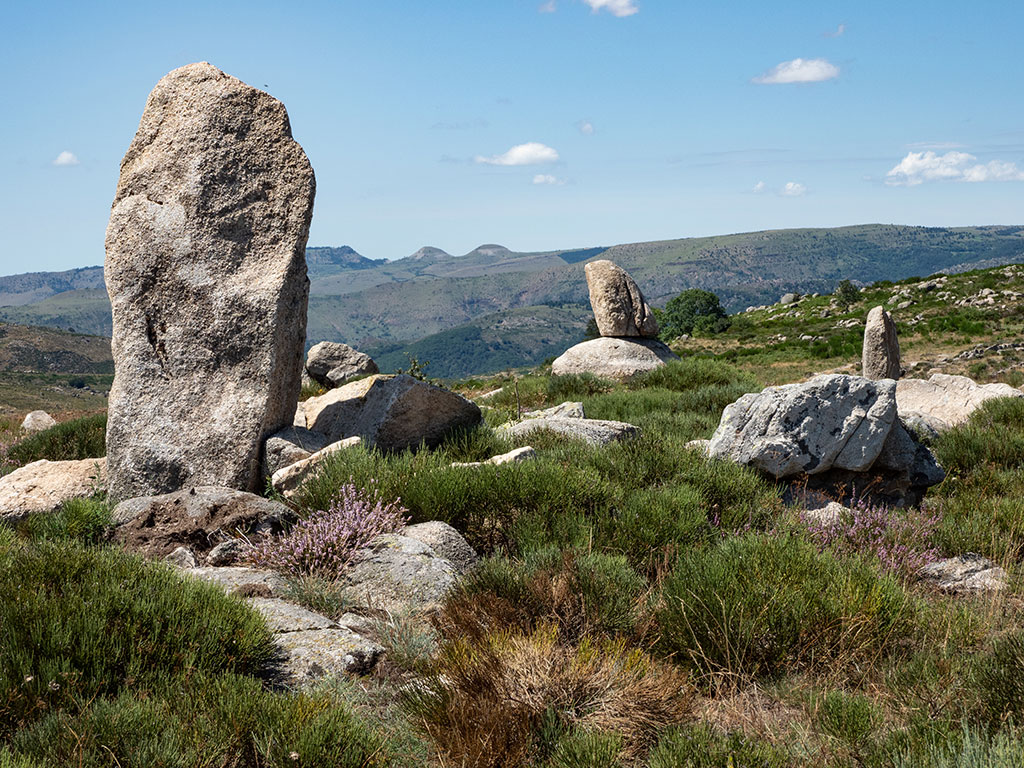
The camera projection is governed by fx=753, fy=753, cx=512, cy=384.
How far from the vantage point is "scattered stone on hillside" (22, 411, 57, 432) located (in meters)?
18.0

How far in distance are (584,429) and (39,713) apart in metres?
7.53

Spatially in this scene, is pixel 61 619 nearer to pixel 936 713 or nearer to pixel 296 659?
pixel 296 659

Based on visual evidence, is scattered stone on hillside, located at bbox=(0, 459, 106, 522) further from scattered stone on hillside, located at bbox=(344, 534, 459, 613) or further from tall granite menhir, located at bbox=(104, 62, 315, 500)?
scattered stone on hillside, located at bbox=(344, 534, 459, 613)

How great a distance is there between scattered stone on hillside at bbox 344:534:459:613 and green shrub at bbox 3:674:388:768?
6.09ft

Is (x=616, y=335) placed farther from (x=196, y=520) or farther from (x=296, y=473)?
(x=196, y=520)

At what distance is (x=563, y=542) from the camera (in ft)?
21.0

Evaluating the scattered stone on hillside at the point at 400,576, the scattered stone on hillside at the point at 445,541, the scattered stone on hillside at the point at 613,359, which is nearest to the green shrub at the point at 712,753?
the scattered stone on hillside at the point at 400,576

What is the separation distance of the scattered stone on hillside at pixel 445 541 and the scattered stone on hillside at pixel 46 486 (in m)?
4.56

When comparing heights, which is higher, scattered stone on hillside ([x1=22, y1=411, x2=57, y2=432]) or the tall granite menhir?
the tall granite menhir

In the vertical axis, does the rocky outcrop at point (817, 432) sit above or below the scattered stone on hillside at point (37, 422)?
above

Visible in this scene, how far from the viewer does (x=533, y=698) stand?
13.0 feet

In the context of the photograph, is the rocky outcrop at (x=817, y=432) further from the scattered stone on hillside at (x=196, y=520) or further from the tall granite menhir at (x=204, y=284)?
the tall granite menhir at (x=204, y=284)

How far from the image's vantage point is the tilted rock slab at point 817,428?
816 cm

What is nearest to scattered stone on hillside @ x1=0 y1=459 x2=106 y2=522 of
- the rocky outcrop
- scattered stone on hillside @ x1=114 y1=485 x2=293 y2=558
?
scattered stone on hillside @ x1=114 y1=485 x2=293 y2=558
